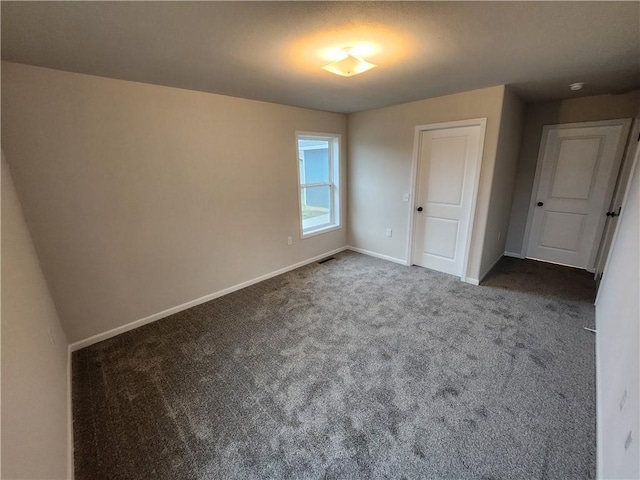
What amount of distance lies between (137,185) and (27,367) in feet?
5.50

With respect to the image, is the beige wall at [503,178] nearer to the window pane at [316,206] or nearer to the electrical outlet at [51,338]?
the window pane at [316,206]

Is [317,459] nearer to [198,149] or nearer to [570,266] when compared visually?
[198,149]

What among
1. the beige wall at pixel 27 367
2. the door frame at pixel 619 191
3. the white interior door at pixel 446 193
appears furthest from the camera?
the white interior door at pixel 446 193

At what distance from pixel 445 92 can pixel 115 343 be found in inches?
Answer: 167

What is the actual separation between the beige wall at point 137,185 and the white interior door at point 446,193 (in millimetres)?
1864

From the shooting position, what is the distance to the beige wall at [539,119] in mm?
3146

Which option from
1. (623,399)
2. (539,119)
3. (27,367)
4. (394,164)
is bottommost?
(623,399)

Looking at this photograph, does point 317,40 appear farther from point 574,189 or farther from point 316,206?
point 574,189

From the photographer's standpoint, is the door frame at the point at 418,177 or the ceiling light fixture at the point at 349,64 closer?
the ceiling light fixture at the point at 349,64

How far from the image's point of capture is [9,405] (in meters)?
0.94

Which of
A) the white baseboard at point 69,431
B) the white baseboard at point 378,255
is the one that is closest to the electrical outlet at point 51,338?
the white baseboard at point 69,431

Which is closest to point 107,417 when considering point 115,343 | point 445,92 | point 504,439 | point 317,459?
point 115,343

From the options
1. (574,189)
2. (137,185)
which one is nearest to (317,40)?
(137,185)

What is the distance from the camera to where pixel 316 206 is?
4449 millimetres
